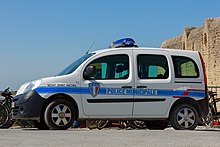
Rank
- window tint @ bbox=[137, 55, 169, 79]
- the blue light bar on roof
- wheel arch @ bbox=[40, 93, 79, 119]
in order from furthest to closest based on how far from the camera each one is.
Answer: the blue light bar on roof, window tint @ bbox=[137, 55, 169, 79], wheel arch @ bbox=[40, 93, 79, 119]

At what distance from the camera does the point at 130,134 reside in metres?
10.3

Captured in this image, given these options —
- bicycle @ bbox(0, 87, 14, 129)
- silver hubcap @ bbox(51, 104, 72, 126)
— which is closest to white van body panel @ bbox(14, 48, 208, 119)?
silver hubcap @ bbox(51, 104, 72, 126)

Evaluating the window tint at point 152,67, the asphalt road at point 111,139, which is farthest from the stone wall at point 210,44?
the asphalt road at point 111,139

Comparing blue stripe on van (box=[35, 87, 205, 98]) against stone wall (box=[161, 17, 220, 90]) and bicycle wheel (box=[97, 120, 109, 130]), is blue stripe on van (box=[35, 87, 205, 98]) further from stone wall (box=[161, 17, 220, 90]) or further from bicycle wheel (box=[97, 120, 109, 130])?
stone wall (box=[161, 17, 220, 90])

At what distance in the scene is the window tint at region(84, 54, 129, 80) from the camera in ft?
38.5

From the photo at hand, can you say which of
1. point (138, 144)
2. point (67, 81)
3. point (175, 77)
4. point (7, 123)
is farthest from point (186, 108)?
point (7, 123)

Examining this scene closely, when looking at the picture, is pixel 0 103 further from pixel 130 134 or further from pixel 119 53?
pixel 130 134

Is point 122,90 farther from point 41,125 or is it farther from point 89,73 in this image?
point 41,125

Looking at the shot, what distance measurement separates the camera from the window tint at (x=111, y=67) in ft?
A: 38.5

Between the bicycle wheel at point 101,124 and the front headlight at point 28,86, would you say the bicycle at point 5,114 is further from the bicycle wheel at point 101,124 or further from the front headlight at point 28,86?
the bicycle wheel at point 101,124

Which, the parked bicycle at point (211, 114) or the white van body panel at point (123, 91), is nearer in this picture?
the white van body panel at point (123, 91)

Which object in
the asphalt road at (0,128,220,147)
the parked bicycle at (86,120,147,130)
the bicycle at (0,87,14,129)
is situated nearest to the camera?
the asphalt road at (0,128,220,147)

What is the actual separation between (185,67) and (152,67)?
0.88m

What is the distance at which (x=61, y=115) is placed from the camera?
11359 millimetres
